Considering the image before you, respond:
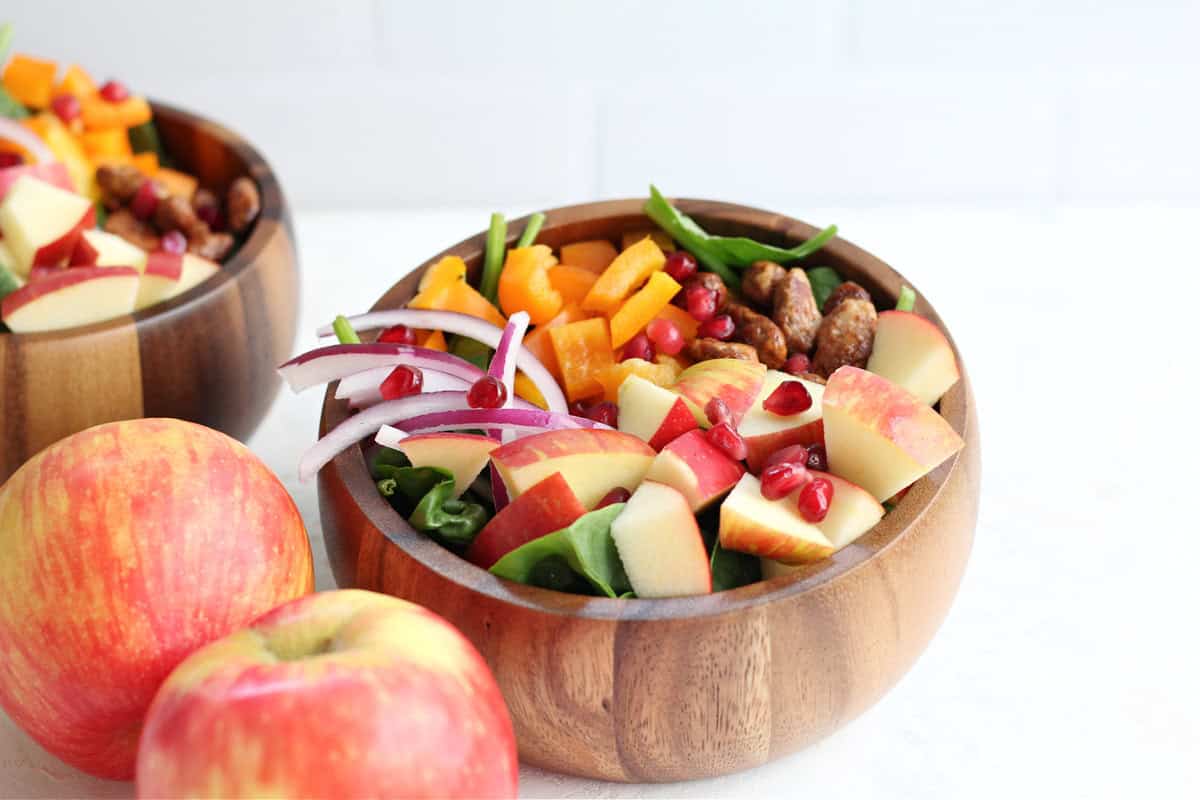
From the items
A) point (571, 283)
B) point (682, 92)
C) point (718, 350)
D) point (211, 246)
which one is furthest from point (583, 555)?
point (682, 92)

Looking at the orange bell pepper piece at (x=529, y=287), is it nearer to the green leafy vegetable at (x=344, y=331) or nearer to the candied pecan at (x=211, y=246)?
the green leafy vegetable at (x=344, y=331)

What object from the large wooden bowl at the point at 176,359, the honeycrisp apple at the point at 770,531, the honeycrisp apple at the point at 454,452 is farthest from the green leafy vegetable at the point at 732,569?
the large wooden bowl at the point at 176,359

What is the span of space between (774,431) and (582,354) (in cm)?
28

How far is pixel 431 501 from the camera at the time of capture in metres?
1.33

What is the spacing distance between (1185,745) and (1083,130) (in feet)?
4.81

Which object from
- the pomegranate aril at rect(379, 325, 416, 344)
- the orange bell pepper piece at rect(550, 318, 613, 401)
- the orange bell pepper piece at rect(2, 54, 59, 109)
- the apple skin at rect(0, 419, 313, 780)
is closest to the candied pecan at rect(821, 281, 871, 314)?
the orange bell pepper piece at rect(550, 318, 613, 401)

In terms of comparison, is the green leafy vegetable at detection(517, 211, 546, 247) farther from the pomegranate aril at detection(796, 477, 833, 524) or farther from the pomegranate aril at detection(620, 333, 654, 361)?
the pomegranate aril at detection(796, 477, 833, 524)

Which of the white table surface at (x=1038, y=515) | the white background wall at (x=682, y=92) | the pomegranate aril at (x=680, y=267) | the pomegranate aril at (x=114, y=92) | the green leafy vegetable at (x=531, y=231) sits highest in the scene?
the pomegranate aril at (x=114, y=92)

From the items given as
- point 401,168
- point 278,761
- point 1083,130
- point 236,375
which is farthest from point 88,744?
point 1083,130

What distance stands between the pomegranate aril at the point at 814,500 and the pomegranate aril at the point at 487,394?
31cm

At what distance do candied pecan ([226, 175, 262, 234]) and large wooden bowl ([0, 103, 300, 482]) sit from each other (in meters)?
0.03

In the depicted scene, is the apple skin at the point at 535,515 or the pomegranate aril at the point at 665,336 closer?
the apple skin at the point at 535,515

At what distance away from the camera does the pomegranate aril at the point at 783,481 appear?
4.21 feet

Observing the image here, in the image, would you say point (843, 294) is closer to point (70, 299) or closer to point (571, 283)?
point (571, 283)
